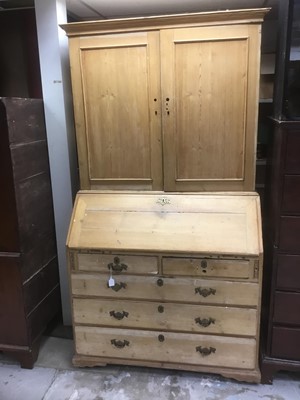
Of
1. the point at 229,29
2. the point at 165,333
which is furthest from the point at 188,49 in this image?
the point at 165,333

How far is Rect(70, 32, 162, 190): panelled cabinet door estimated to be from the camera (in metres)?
1.90

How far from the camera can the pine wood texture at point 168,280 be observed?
1.85 metres

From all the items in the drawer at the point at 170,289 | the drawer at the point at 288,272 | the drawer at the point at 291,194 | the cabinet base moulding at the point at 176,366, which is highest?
the drawer at the point at 291,194

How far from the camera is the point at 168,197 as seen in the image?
2.03 meters

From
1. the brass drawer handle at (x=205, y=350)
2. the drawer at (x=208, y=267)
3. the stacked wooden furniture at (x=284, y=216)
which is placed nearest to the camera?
the stacked wooden furniture at (x=284, y=216)

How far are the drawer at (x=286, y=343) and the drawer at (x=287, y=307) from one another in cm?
6

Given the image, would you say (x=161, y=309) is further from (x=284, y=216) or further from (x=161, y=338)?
(x=284, y=216)

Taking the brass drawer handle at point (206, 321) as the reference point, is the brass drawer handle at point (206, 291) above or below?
above

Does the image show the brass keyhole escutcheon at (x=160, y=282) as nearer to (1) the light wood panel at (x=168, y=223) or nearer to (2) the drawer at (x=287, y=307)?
(1) the light wood panel at (x=168, y=223)

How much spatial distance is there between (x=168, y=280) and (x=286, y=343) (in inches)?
28.3

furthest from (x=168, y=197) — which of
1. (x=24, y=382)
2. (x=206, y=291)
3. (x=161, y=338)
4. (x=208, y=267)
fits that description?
(x=24, y=382)

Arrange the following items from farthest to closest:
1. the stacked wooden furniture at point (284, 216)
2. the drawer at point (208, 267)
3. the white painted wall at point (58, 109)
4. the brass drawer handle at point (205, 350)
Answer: the white painted wall at point (58, 109), the brass drawer handle at point (205, 350), the drawer at point (208, 267), the stacked wooden furniture at point (284, 216)

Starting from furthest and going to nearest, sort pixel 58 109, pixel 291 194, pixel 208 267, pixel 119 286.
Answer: pixel 58 109 → pixel 119 286 → pixel 208 267 → pixel 291 194

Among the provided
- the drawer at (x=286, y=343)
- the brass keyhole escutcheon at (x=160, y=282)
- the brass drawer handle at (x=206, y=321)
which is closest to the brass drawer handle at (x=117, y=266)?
the brass keyhole escutcheon at (x=160, y=282)
